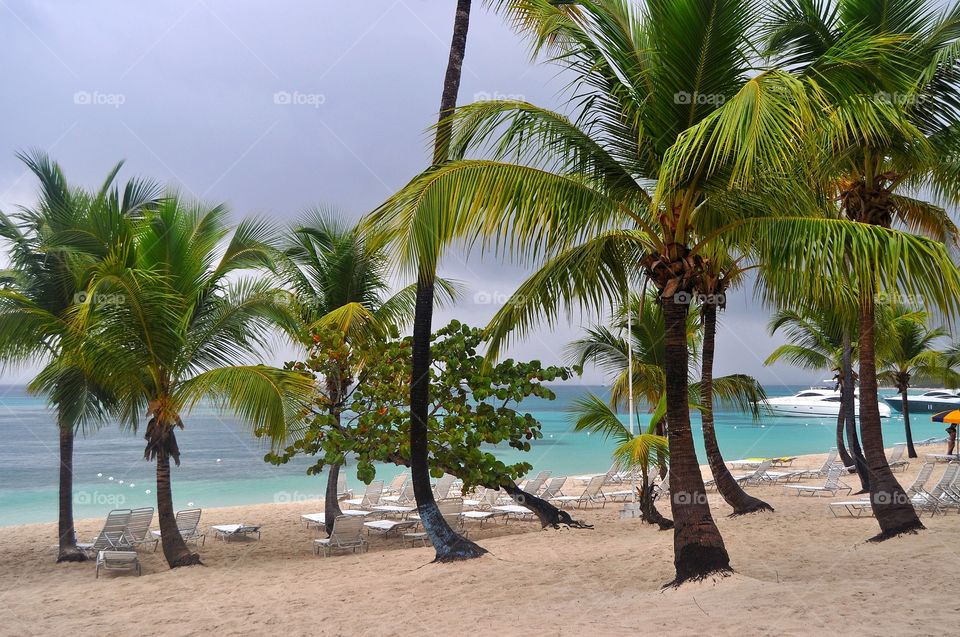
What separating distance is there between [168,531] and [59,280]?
4.39 metres

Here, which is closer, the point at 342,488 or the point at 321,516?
the point at 321,516

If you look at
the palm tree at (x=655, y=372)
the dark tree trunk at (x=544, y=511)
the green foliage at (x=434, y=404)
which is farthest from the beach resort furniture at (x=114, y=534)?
the palm tree at (x=655, y=372)

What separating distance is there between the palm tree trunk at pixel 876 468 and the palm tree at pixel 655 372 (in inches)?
110

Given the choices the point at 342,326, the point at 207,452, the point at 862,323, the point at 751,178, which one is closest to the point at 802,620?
the point at 751,178

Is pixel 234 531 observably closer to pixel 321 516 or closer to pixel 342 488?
pixel 321 516

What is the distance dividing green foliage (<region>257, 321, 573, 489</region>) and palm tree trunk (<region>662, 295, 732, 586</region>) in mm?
4769


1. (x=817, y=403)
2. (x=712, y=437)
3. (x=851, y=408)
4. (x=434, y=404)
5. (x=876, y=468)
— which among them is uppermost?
(x=817, y=403)

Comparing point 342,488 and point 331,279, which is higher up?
point 331,279

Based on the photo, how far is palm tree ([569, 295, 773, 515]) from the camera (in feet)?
45.5

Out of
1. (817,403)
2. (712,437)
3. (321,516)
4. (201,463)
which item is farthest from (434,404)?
A: (817,403)

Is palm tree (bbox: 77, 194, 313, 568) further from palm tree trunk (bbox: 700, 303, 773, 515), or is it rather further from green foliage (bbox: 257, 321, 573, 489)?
palm tree trunk (bbox: 700, 303, 773, 515)

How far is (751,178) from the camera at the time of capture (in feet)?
22.0

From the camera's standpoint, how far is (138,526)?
12453 mm

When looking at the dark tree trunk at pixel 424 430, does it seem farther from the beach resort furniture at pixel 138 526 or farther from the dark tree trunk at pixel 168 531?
the beach resort furniture at pixel 138 526
